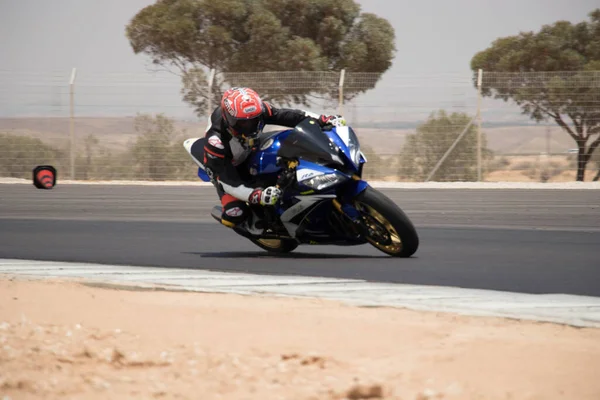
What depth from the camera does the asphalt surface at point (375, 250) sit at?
889cm

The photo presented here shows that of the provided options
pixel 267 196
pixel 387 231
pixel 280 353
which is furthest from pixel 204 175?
pixel 280 353

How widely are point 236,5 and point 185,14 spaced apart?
7.57 feet

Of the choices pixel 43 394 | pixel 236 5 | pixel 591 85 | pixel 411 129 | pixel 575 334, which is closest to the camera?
pixel 43 394

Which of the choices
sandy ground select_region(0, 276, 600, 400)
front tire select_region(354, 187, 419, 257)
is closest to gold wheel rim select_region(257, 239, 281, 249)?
front tire select_region(354, 187, 419, 257)

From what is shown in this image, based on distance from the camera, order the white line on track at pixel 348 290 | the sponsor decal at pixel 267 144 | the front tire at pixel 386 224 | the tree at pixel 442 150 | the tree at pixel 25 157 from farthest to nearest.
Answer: the tree at pixel 25 157 → the tree at pixel 442 150 → the sponsor decal at pixel 267 144 → the front tire at pixel 386 224 → the white line on track at pixel 348 290

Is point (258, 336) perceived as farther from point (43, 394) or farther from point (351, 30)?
point (351, 30)

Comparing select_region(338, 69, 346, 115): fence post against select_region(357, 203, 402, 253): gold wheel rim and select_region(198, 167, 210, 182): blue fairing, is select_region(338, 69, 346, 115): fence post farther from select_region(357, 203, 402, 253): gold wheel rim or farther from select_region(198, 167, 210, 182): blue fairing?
select_region(357, 203, 402, 253): gold wheel rim

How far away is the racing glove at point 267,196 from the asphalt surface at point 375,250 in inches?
22.1

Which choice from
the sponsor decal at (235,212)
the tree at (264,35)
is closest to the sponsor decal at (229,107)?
the sponsor decal at (235,212)

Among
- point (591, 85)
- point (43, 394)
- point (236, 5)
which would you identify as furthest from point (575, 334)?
point (236, 5)

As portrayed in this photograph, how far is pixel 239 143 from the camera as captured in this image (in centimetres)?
1004

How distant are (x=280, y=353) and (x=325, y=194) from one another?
3.85 metres

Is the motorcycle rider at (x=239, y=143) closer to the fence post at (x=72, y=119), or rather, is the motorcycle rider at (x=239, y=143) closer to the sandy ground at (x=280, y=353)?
the sandy ground at (x=280, y=353)

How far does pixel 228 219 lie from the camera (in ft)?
34.0
